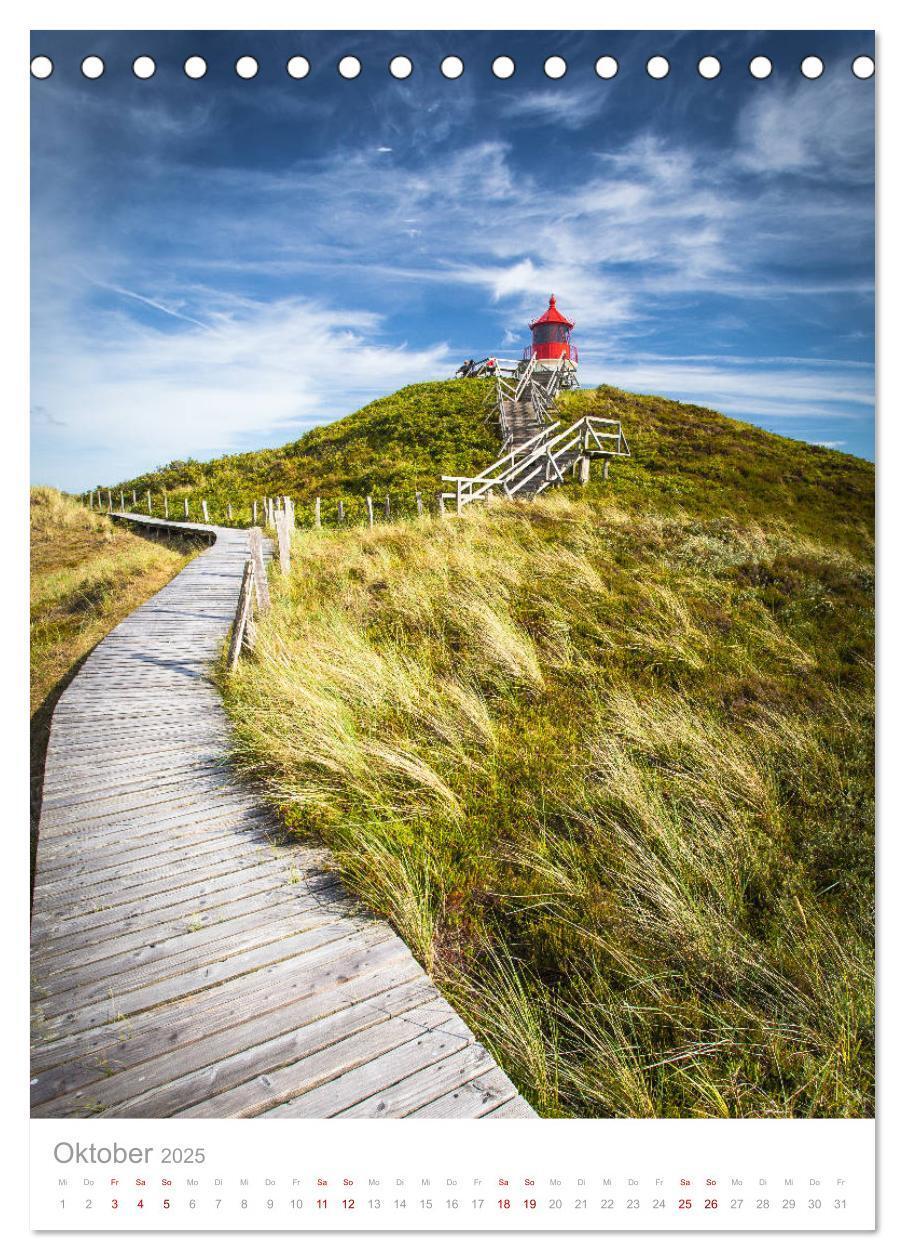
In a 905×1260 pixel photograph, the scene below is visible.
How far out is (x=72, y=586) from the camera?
11.2m

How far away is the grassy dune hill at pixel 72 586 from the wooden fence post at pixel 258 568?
192 centimetres

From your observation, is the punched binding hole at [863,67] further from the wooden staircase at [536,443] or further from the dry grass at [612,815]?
the wooden staircase at [536,443]

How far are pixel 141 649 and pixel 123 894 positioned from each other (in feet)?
16.2

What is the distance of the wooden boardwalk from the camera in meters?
1.81

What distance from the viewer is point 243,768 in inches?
153

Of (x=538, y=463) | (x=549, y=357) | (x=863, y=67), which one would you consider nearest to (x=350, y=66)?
(x=863, y=67)

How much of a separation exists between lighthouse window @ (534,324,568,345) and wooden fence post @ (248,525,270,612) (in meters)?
29.1

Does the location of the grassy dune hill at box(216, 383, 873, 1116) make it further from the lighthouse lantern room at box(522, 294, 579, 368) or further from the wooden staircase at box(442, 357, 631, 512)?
the lighthouse lantern room at box(522, 294, 579, 368)

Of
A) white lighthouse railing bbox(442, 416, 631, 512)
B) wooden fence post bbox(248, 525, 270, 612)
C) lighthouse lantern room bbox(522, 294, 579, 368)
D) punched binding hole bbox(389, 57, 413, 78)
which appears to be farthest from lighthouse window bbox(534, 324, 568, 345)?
punched binding hole bbox(389, 57, 413, 78)

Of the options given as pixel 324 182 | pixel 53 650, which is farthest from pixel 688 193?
pixel 53 650

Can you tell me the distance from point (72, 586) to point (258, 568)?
21.8 feet

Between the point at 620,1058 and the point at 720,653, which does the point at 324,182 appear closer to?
the point at 620,1058

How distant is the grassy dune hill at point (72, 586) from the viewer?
20.4ft

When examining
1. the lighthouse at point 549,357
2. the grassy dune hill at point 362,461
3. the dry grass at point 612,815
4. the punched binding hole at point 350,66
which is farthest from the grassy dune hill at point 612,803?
the lighthouse at point 549,357
